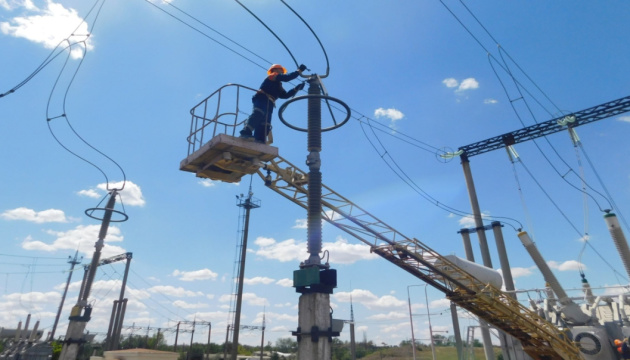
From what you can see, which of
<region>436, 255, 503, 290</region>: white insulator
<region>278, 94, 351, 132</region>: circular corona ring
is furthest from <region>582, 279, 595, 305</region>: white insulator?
<region>278, 94, 351, 132</region>: circular corona ring

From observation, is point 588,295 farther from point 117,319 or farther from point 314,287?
point 117,319

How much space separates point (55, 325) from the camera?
5341 cm

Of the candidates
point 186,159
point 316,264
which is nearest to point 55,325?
point 186,159

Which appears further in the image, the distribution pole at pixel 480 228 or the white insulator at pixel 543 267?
the distribution pole at pixel 480 228

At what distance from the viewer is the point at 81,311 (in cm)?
1598

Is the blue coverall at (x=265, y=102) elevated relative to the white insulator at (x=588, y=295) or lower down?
elevated

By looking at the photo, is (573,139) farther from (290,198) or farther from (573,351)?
(290,198)

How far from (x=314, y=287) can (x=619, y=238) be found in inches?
592

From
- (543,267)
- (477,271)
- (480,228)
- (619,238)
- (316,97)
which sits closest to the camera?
(316,97)

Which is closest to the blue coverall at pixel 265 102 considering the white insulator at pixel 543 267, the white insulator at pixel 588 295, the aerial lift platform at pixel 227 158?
the aerial lift platform at pixel 227 158

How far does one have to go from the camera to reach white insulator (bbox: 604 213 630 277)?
1565 centimetres

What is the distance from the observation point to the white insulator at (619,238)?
15.7 metres

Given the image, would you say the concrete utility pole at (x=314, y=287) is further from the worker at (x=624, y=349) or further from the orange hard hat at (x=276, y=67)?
the worker at (x=624, y=349)

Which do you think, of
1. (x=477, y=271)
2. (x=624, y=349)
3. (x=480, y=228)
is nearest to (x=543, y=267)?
(x=477, y=271)
